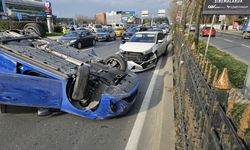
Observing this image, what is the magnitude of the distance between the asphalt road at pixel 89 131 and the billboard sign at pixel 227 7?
3407 millimetres

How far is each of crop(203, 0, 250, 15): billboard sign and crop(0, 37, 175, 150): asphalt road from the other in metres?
3.41

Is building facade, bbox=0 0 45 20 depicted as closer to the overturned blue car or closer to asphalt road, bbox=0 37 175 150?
the overturned blue car

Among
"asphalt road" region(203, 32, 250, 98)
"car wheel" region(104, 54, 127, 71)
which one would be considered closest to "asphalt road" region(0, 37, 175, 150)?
"car wheel" region(104, 54, 127, 71)

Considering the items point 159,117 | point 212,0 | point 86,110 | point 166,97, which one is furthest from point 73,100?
point 212,0

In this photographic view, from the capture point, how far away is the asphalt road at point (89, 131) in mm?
3105

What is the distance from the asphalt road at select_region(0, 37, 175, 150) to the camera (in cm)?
311

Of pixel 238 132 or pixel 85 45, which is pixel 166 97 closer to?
pixel 238 132

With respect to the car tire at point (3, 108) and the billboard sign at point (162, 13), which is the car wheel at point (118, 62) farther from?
the billboard sign at point (162, 13)

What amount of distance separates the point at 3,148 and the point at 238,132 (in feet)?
10.9

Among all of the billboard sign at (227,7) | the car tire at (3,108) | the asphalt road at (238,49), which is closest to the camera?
the car tire at (3,108)

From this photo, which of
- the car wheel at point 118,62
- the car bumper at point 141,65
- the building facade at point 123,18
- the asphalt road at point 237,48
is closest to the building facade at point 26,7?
the building facade at point 123,18

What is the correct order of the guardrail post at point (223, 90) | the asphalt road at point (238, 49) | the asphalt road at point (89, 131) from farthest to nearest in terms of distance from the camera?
the asphalt road at point (238, 49), the asphalt road at point (89, 131), the guardrail post at point (223, 90)

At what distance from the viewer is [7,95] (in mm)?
3490

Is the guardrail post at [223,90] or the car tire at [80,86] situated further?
the car tire at [80,86]
